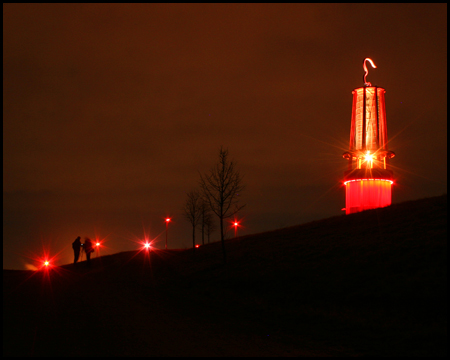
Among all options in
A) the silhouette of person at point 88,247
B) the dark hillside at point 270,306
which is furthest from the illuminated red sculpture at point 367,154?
the silhouette of person at point 88,247

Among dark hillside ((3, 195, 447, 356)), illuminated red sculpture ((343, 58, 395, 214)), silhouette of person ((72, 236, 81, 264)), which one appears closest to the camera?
dark hillside ((3, 195, 447, 356))

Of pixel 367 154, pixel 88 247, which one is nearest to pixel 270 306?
pixel 88 247

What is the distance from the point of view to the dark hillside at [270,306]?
8.55 m

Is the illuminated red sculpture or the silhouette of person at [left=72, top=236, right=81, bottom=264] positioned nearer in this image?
the silhouette of person at [left=72, top=236, right=81, bottom=264]

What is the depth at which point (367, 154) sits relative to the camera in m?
47.5

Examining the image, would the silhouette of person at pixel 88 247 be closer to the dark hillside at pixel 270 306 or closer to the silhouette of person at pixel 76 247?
the silhouette of person at pixel 76 247

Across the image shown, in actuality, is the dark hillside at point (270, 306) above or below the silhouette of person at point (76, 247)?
below

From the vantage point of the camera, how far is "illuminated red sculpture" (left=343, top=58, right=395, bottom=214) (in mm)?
46188

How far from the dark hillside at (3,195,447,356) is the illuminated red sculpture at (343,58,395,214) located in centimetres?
2367

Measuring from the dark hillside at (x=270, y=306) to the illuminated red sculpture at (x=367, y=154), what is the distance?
77.7 ft

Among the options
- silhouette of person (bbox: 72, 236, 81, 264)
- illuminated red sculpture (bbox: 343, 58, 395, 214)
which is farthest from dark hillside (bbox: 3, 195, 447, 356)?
illuminated red sculpture (bbox: 343, 58, 395, 214)

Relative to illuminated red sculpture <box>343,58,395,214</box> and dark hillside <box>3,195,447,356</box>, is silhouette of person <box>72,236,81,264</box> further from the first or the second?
illuminated red sculpture <box>343,58,395,214</box>

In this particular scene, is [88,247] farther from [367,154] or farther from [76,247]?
[367,154]

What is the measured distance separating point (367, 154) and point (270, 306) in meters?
37.6
